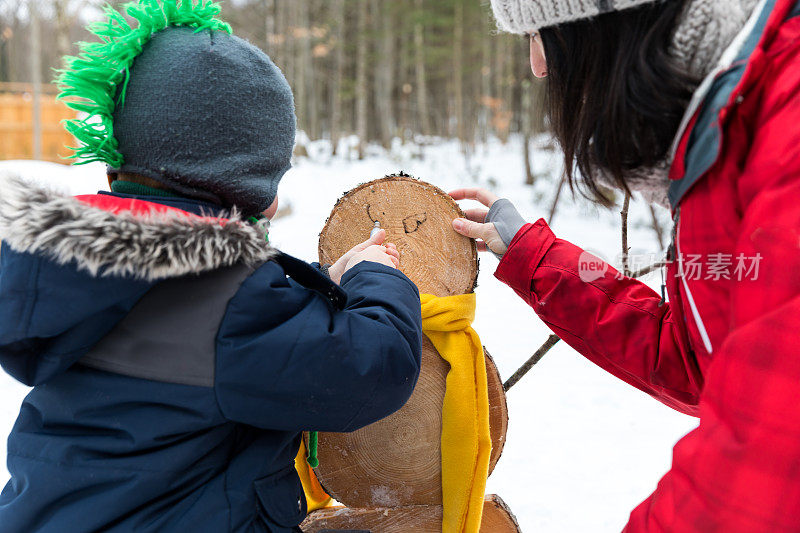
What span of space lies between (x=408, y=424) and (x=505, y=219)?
61cm

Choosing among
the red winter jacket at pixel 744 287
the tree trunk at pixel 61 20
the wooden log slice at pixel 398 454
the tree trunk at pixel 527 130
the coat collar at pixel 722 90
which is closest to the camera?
the red winter jacket at pixel 744 287

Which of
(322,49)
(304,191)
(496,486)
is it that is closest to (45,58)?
(322,49)

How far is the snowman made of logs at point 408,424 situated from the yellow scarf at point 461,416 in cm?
2

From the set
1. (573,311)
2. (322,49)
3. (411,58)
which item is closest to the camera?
(573,311)

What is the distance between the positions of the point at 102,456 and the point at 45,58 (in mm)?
36267

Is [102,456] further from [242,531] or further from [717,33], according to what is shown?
[717,33]

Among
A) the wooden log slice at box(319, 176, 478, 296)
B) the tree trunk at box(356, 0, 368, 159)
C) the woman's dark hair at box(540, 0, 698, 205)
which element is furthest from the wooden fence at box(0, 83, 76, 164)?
the woman's dark hair at box(540, 0, 698, 205)

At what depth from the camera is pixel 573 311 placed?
144cm

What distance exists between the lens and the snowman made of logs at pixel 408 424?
4.81 feet

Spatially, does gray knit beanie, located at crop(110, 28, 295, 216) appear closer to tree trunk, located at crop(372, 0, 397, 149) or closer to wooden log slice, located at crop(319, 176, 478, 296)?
wooden log slice, located at crop(319, 176, 478, 296)

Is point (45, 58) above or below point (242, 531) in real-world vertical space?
above

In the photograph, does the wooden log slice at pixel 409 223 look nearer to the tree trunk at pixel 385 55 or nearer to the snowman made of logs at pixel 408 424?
the snowman made of logs at pixel 408 424

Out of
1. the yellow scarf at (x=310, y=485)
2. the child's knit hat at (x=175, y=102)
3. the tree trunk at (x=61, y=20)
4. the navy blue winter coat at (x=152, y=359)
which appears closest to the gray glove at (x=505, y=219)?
the navy blue winter coat at (x=152, y=359)

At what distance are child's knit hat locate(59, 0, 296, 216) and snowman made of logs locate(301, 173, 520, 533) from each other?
0.40 m
